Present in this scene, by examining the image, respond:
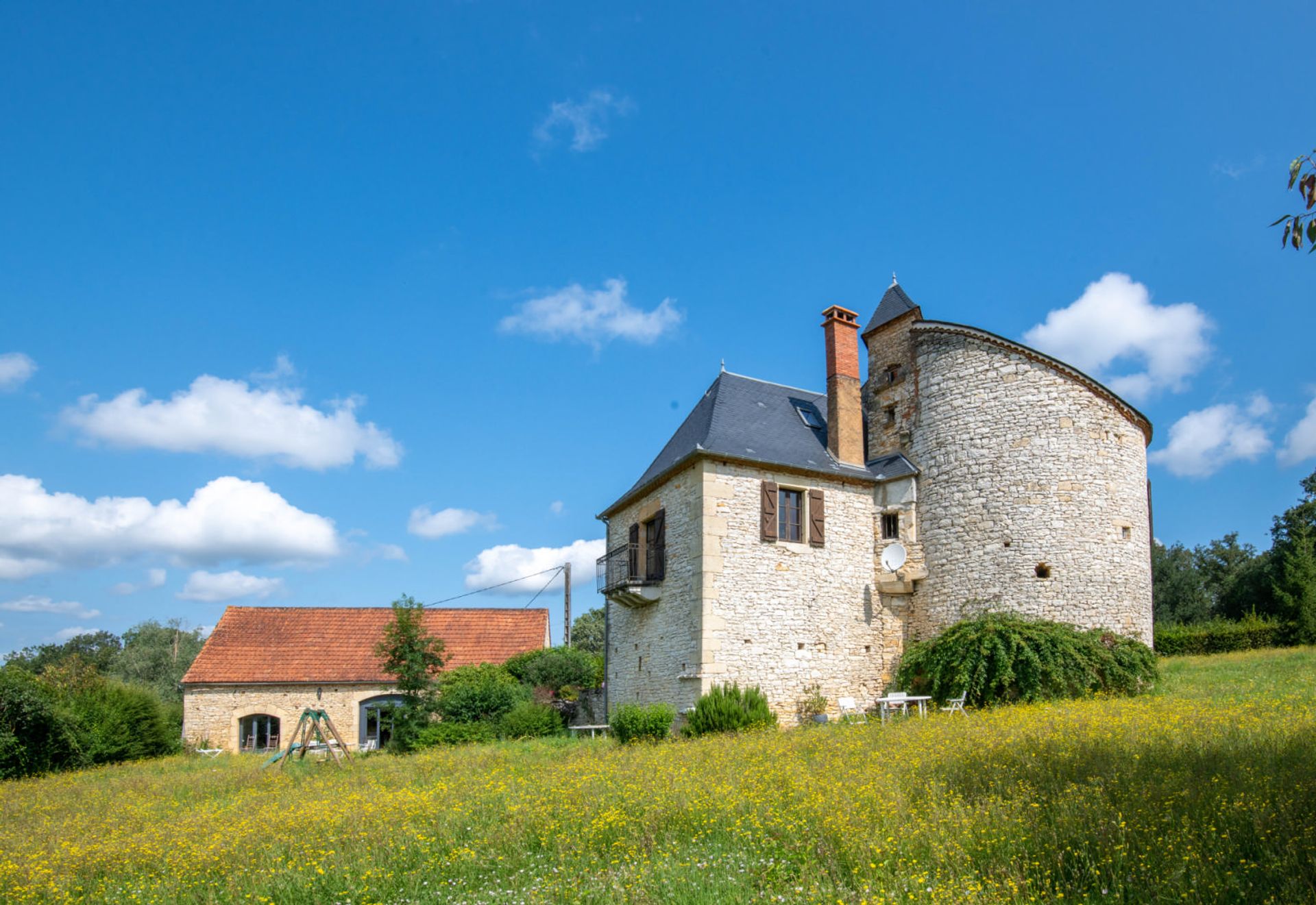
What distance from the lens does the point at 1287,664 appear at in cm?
1853

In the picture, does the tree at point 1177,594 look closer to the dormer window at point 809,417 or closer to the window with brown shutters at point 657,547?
the dormer window at point 809,417

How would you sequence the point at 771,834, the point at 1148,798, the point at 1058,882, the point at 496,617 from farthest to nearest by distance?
the point at 496,617 → the point at 771,834 → the point at 1148,798 → the point at 1058,882

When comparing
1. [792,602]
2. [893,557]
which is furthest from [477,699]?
[893,557]

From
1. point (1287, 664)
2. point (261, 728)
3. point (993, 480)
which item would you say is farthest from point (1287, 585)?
point (261, 728)

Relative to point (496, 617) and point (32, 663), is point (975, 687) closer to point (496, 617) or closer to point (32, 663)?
point (496, 617)

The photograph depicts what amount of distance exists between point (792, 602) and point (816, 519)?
179 cm

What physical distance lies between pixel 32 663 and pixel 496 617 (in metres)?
41.5

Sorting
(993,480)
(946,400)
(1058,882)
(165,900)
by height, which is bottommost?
(165,900)

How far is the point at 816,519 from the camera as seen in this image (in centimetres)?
1770

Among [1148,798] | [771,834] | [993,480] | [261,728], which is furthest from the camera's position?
[261,728]

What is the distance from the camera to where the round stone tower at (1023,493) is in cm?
1670

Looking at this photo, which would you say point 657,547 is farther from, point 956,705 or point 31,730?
point 31,730

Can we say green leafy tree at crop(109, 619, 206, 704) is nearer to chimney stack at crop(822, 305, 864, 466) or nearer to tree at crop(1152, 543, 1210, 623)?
chimney stack at crop(822, 305, 864, 466)

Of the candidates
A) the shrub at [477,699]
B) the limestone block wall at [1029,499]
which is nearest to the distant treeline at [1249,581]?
the limestone block wall at [1029,499]
